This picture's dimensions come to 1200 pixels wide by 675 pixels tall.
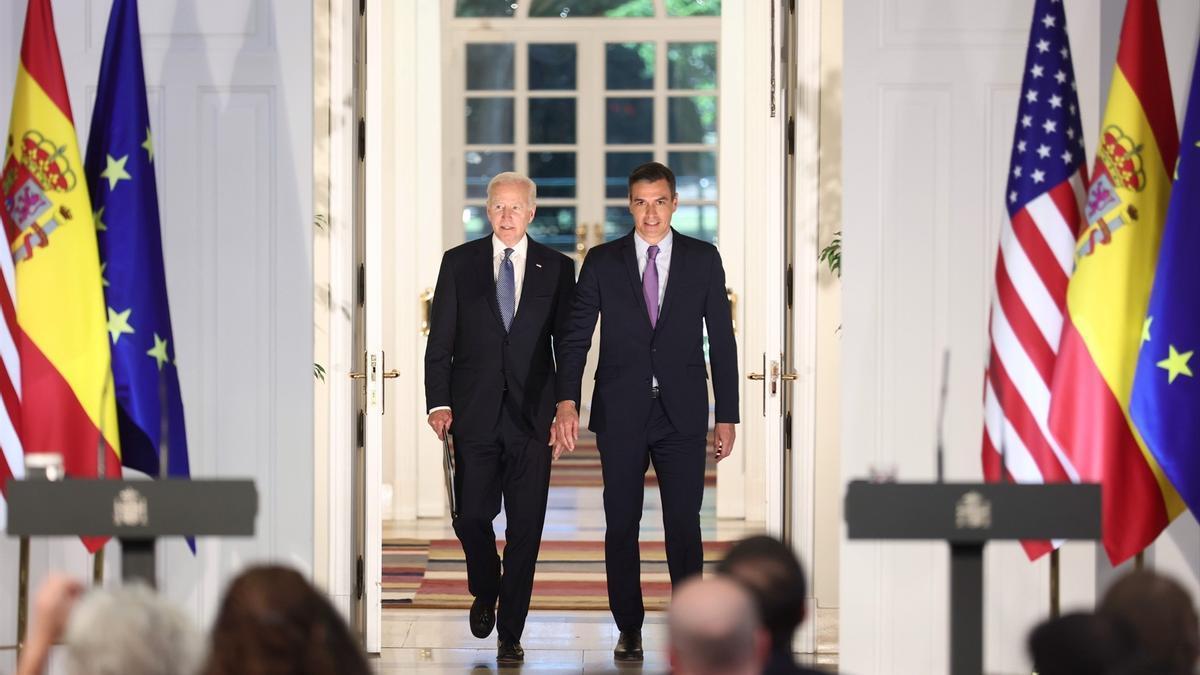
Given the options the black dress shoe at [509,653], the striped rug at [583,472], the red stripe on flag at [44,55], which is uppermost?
the red stripe on flag at [44,55]

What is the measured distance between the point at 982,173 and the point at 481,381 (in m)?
1.83

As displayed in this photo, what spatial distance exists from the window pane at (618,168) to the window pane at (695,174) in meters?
0.24

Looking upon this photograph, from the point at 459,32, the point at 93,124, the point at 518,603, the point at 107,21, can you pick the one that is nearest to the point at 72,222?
the point at 93,124

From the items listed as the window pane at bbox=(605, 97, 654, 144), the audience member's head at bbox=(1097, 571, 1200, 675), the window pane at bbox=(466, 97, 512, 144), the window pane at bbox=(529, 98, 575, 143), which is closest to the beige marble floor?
the audience member's head at bbox=(1097, 571, 1200, 675)

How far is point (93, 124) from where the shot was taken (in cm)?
441

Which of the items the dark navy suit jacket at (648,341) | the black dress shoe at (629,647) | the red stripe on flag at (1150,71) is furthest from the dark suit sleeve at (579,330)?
the red stripe on flag at (1150,71)

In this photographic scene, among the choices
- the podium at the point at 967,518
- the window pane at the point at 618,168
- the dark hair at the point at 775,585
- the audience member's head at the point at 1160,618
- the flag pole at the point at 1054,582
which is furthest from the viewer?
the window pane at the point at 618,168

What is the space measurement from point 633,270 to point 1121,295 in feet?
5.79

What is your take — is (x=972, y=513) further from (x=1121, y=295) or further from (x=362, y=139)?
(x=362, y=139)

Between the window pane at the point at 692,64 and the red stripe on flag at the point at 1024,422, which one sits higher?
the window pane at the point at 692,64

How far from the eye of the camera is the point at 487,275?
17.7 feet

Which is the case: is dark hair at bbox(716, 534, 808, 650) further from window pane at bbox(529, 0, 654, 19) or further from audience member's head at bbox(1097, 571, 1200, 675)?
window pane at bbox(529, 0, 654, 19)

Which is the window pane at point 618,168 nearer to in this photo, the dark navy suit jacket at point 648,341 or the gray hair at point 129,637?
the dark navy suit jacket at point 648,341

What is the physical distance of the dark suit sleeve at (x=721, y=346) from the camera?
17.1 ft
